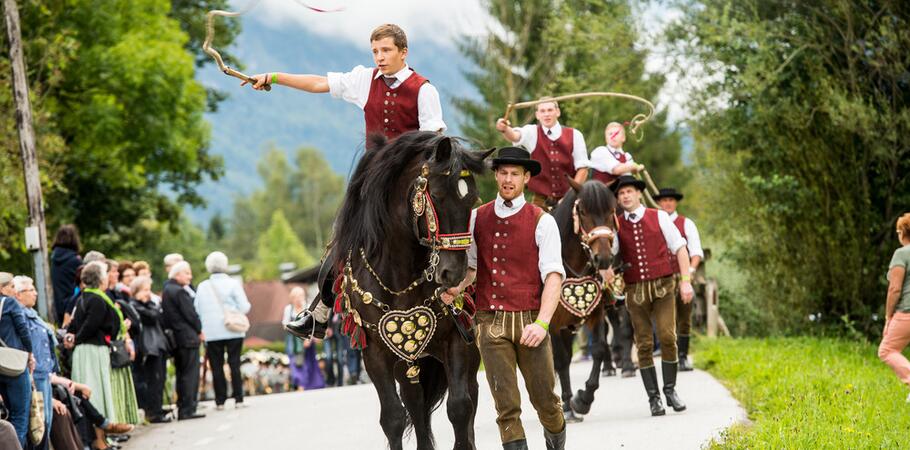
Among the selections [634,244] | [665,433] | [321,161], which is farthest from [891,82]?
[321,161]

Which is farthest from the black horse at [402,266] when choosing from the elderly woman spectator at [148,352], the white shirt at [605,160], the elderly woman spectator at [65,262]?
the elderly woman spectator at [65,262]

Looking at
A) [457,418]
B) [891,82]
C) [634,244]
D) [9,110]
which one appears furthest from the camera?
[9,110]

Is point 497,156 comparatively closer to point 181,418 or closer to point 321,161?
point 181,418

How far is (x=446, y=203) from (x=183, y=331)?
968 centimetres

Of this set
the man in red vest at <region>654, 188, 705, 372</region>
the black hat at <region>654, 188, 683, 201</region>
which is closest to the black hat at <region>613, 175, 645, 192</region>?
the man in red vest at <region>654, 188, 705, 372</region>

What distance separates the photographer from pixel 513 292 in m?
7.73

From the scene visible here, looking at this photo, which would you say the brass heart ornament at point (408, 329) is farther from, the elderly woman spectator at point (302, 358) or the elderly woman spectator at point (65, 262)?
the elderly woman spectator at point (302, 358)

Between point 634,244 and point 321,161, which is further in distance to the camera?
point 321,161

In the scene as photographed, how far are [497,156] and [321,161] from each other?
368 ft

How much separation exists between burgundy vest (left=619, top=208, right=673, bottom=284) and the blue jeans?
5808mm

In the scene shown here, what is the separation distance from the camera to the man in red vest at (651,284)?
460 inches

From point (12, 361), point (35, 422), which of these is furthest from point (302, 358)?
point (12, 361)

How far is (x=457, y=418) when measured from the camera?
761 centimetres

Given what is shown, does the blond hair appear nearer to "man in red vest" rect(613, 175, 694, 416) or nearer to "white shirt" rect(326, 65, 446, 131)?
"white shirt" rect(326, 65, 446, 131)
